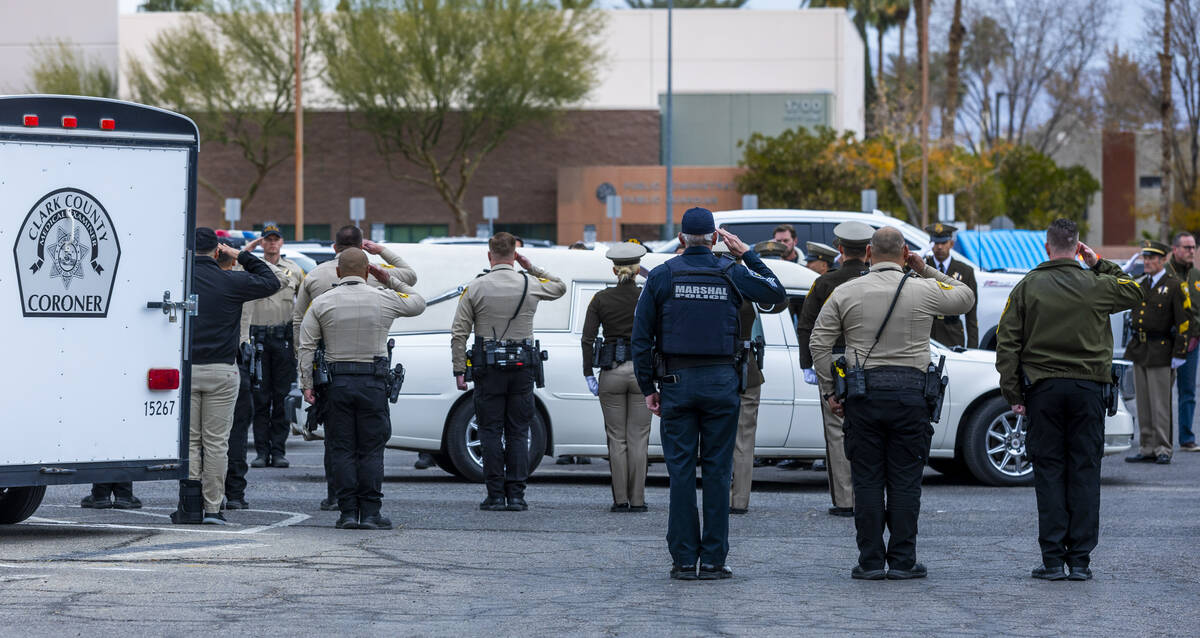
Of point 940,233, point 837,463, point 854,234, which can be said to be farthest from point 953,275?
point 854,234

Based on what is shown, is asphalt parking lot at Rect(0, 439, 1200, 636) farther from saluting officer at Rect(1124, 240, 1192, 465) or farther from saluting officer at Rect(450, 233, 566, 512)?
saluting officer at Rect(1124, 240, 1192, 465)

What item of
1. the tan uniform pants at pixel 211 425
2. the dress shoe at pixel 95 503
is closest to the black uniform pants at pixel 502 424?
the tan uniform pants at pixel 211 425

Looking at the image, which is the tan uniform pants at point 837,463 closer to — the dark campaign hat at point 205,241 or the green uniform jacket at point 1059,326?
the green uniform jacket at point 1059,326

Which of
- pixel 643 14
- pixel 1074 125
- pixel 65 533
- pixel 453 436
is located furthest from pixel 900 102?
pixel 65 533

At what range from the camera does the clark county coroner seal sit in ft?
30.5

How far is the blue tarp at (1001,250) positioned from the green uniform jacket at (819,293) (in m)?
16.1

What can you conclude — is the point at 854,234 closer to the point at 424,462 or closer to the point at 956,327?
the point at 956,327

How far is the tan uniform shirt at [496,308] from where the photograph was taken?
11.4 metres

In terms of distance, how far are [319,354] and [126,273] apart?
1.33 m

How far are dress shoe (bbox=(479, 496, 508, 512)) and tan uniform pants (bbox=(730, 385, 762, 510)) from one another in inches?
63.3

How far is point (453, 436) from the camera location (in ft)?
42.4

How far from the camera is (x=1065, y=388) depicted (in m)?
8.50

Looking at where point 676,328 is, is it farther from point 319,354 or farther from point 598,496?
point 598,496

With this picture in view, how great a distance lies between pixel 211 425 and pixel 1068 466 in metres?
5.27
